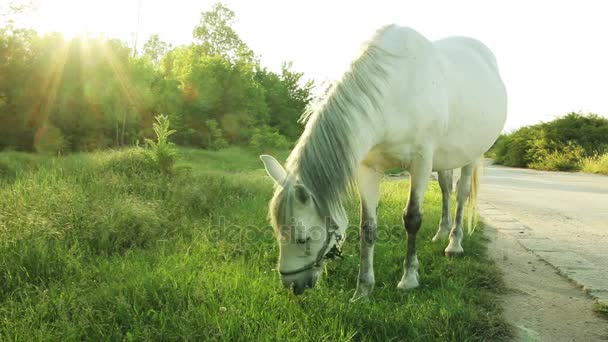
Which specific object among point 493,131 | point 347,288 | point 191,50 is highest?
point 191,50

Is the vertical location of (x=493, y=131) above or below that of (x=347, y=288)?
above

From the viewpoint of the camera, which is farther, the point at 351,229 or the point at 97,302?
the point at 351,229

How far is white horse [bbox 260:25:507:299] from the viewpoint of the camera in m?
2.28

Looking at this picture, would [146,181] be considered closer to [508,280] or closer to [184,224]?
[184,224]

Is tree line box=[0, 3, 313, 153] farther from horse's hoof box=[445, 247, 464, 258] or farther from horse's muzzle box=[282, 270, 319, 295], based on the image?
horse's muzzle box=[282, 270, 319, 295]

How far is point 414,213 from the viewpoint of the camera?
3.13 metres

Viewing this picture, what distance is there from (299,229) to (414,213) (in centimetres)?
129

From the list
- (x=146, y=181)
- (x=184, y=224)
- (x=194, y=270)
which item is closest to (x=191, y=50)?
(x=146, y=181)

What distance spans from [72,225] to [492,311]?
3.56 metres

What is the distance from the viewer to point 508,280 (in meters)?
3.32

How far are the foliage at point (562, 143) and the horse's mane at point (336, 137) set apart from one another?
1668 centimetres

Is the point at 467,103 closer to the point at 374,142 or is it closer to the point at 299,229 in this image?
the point at 374,142

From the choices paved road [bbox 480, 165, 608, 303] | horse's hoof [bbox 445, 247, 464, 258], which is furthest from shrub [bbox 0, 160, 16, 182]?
paved road [bbox 480, 165, 608, 303]

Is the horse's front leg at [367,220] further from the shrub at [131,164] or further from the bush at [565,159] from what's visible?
the bush at [565,159]
